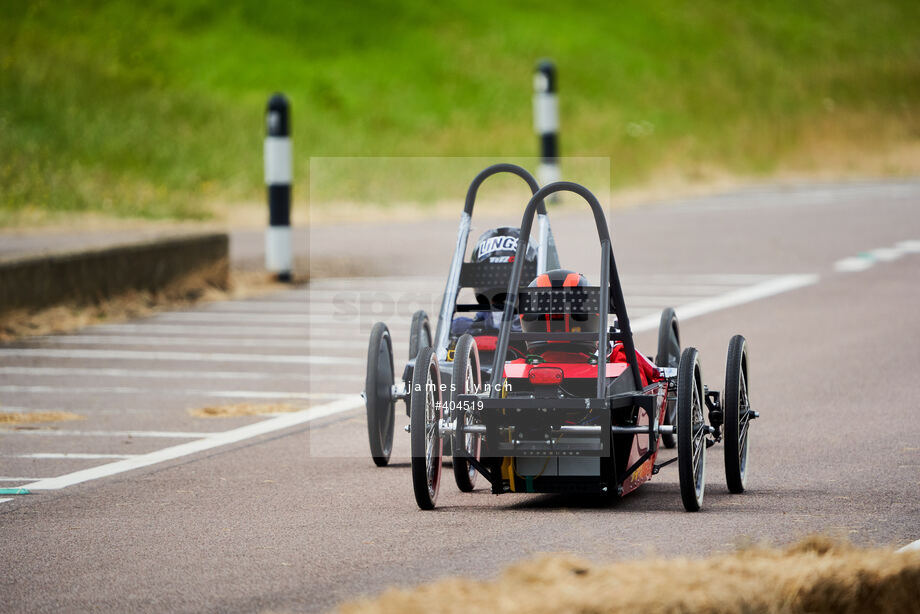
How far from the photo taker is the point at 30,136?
1366 inches

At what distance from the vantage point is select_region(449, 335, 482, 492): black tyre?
22.2 ft

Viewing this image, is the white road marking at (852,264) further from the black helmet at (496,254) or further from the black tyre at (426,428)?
the black tyre at (426,428)

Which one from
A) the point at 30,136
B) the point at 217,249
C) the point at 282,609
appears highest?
the point at 30,136

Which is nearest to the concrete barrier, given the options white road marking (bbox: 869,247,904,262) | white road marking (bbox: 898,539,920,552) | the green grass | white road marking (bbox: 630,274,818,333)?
white road marking (bbox: 630,274,818,333)

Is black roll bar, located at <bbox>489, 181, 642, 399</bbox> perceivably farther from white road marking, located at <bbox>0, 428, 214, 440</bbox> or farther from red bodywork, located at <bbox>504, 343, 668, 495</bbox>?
white road marking, located at <bbox>0, 428, 214, 440</bbox>

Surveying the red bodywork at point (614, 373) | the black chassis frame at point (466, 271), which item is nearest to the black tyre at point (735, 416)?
the red bodywork at point (614, 373)

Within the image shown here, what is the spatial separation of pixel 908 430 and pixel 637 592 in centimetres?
454

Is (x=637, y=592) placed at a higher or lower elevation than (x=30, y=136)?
lower

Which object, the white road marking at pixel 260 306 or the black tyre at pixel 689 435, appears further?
the white road marking at pixel 260 306

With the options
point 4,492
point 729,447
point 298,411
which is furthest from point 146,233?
point 729,447

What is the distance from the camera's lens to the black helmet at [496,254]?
28.8ft

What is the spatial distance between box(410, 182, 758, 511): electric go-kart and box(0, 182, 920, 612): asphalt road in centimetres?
17

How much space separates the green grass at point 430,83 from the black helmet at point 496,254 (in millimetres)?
19143

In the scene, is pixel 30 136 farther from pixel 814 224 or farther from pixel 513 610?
pixel 513 610
